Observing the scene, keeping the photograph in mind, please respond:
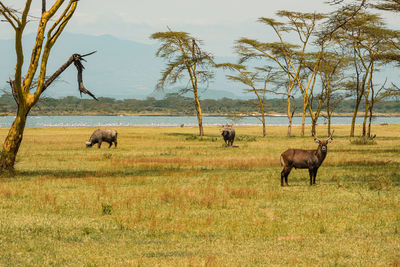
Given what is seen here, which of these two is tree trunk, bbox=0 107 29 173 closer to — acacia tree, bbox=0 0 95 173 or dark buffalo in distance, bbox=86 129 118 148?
acacia tree, bbox=0 0 95 173

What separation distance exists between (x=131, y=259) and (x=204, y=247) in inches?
61.4

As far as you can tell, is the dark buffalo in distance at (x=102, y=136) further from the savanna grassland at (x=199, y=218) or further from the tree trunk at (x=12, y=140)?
the tree trunk at (x=12, y=140)

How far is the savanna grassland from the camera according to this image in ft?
29.8

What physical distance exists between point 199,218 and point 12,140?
1047cm

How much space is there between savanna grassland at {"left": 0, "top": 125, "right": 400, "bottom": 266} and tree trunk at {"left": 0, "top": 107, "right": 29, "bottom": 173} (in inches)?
20.5

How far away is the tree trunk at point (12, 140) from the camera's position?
19.8 meters

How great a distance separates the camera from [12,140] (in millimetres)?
19828

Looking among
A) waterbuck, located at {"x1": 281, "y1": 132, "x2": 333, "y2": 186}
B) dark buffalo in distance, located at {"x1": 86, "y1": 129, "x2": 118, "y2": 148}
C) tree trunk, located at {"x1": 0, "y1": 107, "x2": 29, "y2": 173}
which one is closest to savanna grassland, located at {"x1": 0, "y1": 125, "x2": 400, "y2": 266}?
tree trunk, located at {"x1": 0, "y1": 107, "x2": 29, "y2": 173}

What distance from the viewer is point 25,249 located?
375 inches

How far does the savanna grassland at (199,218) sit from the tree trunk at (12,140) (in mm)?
520

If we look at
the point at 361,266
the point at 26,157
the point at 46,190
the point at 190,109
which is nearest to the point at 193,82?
the point at 190,109

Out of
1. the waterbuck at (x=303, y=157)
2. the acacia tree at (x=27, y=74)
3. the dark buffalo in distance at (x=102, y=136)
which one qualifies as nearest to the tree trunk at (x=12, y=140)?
the acacia tree at (x=27, y=74)

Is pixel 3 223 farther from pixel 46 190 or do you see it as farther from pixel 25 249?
pixel 46 190

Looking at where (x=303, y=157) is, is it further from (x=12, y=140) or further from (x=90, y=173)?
(x=12, y=140)
